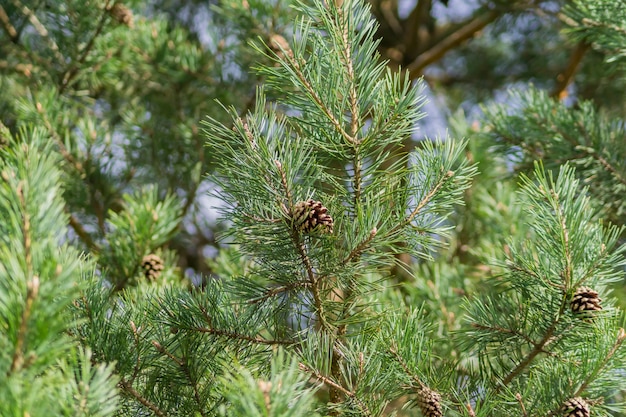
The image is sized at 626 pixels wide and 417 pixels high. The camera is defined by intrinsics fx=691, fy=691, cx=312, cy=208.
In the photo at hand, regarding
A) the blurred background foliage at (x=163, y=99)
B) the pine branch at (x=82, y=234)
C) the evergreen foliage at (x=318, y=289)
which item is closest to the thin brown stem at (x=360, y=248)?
the evergreen foliage at (x=318, y=289)

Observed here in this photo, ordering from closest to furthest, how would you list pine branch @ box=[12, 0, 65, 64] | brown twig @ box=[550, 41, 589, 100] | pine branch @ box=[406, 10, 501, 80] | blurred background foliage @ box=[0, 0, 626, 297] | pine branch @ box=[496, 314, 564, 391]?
pine branch @ box=[496, 314, 564, 391], blurred background foliage @ box=[0, 0, 626, 297], pine branch @ box=[12, 0, 65, 64], brown twig @ box=[550, 41, 589, 100], pine branch @ box=[406, 10, 501, 80]

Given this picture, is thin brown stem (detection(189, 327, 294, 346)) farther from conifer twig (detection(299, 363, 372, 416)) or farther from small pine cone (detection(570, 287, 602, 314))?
small pine cone (detection(570, 287, 602, 314))

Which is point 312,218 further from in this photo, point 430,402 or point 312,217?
point 430,402

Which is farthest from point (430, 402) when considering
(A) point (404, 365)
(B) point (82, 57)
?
(B) point (82, 57)

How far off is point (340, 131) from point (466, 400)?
0.35 m

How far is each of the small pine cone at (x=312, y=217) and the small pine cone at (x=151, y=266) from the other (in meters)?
0.54

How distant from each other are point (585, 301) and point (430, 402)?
8.3 inches

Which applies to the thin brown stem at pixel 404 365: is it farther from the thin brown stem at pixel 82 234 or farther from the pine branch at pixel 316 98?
the thin brown stem at pixel 82 234

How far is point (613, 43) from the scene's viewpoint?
3.69ft

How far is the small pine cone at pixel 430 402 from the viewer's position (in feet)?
2.59

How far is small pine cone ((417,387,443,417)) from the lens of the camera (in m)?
0.79

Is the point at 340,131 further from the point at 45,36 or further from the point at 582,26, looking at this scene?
the point at 45,36

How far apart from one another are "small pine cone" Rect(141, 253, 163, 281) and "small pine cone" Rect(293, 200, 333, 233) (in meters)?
0.54

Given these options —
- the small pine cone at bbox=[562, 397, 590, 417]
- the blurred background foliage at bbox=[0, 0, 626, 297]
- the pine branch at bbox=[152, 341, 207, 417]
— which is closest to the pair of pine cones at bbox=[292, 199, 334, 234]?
the pine branch at bbox=[152, 341, 207, 417]
